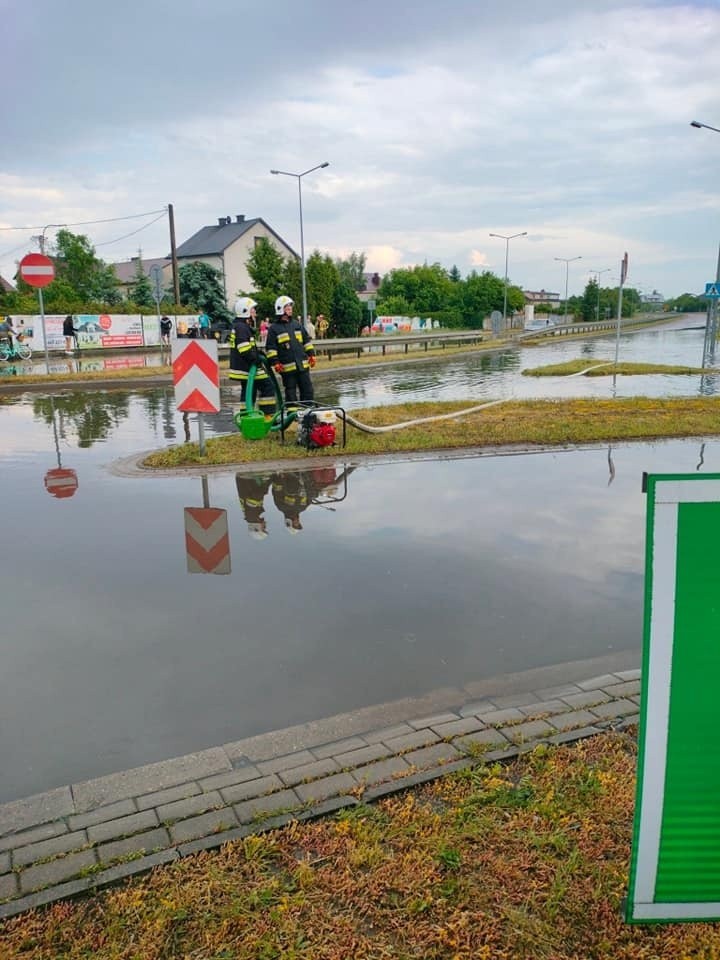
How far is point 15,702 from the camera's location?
399cm

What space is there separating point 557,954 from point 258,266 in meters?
51.9

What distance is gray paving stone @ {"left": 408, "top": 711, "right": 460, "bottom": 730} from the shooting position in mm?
3699

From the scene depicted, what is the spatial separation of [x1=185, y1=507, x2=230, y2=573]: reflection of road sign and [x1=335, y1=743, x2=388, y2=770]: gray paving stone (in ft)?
9.03

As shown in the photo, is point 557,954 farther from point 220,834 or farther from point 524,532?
point 524,532

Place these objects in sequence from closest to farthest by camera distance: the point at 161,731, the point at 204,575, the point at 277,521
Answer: the point at 161,731 < the point at 204,575 < the point at 277,521

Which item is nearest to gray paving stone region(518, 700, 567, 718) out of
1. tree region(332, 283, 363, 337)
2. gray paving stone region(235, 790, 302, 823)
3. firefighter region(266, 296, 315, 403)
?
gray paving stone region(235, 790, 302, 823)

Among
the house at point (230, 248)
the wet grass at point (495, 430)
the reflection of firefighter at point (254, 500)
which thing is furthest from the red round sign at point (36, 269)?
the house at point (230, 248)

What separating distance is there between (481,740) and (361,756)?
59 centimetres

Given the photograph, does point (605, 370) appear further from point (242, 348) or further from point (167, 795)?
point (167, 795)

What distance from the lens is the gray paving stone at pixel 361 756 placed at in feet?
11.1

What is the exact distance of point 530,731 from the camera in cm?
363

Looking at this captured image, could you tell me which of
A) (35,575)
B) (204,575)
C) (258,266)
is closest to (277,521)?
(204,575)

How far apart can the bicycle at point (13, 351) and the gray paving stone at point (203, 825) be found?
32223 millimetres

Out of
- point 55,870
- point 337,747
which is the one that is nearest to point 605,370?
point 337,747
